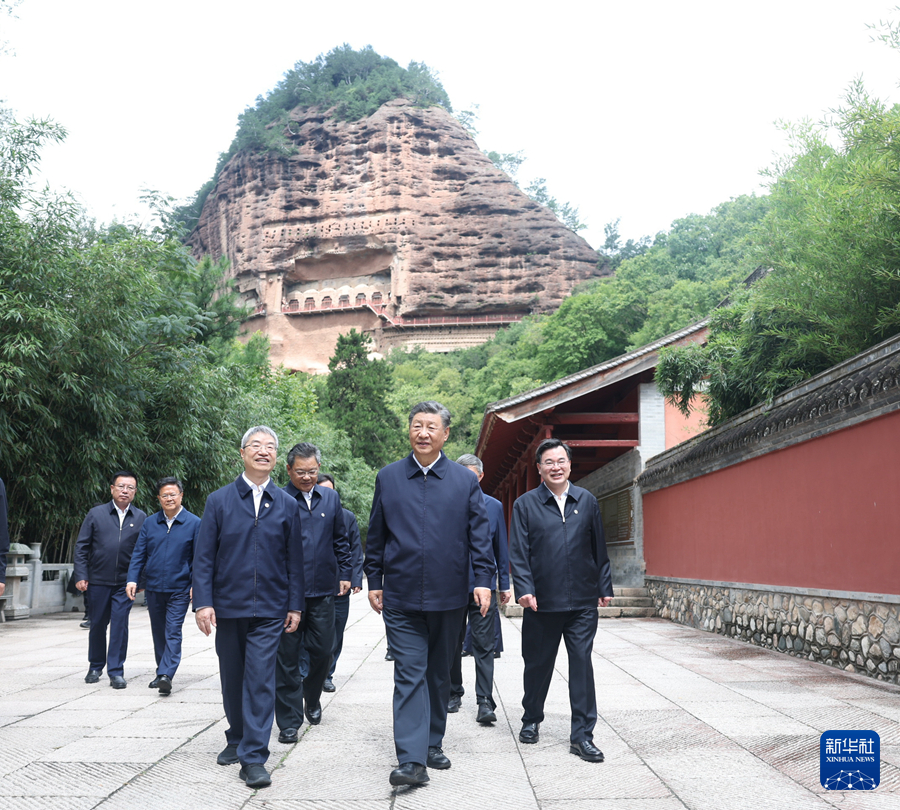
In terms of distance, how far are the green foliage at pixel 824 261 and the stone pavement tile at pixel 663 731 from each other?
3.91m

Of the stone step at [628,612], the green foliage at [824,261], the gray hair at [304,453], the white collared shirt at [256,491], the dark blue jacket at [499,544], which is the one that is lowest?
the stone step at [628,612]

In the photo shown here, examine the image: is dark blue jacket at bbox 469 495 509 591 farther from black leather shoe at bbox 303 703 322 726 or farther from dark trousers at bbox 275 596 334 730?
black leather shoe at bbox 303 703 322 726

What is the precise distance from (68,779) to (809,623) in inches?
222

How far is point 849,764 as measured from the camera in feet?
9.98

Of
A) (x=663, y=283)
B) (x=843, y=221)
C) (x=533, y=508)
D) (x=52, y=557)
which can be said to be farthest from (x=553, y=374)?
(x=533, y=508)

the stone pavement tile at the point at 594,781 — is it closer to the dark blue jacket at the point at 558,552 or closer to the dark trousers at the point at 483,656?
the dark blue jacket at the point at 558,552

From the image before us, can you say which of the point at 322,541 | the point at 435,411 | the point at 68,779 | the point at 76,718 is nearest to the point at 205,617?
the point at 68,779

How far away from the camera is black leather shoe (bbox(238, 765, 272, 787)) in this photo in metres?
3.05

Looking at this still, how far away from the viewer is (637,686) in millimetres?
5504

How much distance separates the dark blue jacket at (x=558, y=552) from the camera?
3.79m

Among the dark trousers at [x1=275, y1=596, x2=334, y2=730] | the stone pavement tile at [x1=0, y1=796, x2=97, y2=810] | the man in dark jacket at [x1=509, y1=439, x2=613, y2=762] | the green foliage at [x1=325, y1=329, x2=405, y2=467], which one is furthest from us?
the green foliage at [x1=325, y1=329, x2=405, y2=467]

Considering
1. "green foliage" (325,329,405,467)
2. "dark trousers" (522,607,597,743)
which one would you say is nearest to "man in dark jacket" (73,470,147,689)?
"dark trousers" (522,607,597,743)

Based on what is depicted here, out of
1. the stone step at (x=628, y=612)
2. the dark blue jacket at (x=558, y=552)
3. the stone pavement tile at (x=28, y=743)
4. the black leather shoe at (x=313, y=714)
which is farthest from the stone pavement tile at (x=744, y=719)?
the stone step at (x=628, y=612)

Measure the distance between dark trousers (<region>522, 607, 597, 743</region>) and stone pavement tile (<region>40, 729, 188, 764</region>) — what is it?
1718 mm
